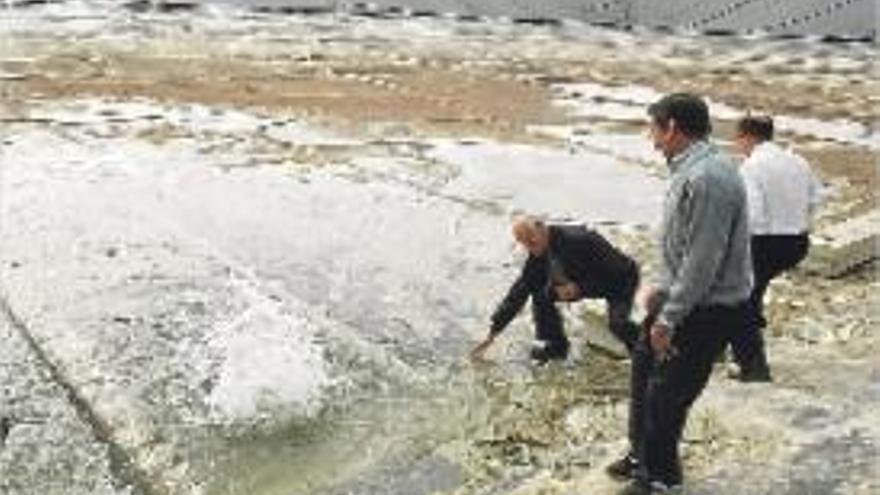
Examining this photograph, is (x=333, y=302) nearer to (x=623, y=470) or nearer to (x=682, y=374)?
(x=623, y=470)

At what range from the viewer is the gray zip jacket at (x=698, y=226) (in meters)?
5.28

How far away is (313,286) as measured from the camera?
9.85 metres

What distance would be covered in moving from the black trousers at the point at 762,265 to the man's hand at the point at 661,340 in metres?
1.95

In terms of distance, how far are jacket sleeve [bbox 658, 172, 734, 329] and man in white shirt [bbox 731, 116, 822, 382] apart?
1.98m

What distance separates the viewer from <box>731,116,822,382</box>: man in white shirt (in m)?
7.34

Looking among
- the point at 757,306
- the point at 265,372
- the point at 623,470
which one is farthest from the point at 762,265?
the point at 265,372

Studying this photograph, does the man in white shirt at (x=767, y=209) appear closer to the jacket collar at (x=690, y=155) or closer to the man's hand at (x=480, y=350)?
the man's hand at (x=480, y=350)

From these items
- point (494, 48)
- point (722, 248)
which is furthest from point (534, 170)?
point (494, 48)

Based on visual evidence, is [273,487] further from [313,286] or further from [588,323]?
[313,286]

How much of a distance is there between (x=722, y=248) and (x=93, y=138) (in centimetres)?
1082

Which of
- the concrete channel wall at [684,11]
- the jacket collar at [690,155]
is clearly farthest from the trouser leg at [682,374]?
the concrete channel wall at [684,11]

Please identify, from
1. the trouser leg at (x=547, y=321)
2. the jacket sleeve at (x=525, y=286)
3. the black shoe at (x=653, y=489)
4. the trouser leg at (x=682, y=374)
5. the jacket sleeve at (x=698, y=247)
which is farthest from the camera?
the trouser leg at (x=547, y=321)

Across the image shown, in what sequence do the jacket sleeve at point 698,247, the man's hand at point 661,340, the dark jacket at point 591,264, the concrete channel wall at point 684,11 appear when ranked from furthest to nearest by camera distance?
the concrete channel wall at point 684,11 < the dark jacket at point 591,264 < the man's hand at point 661,340 < the jacket sleeve at point 698,247

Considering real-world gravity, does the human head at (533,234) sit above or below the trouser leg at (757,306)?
above
